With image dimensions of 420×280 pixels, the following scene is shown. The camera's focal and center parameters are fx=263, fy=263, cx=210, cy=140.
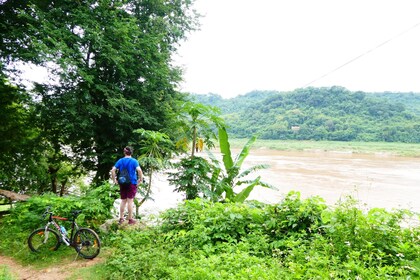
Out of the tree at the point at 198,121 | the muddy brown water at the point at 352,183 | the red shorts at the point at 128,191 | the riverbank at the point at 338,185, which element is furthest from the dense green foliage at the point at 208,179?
the muddy brown water at the point at 352,183

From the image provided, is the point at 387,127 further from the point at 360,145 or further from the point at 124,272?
the point at 124,272

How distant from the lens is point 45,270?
370cm

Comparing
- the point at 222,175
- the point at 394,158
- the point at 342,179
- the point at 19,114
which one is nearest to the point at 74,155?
the point at 19,114

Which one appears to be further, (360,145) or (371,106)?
(371,106)

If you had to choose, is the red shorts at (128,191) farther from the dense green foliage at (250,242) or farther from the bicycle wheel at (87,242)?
the bicycle wheel at (87,242)

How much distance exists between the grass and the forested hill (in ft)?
6.03

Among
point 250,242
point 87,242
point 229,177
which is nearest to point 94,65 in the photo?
point 229,177

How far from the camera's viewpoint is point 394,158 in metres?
30.4

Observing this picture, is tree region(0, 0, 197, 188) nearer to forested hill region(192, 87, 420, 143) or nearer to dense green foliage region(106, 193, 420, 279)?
dense green foliage region(106, 193, 420, 279)

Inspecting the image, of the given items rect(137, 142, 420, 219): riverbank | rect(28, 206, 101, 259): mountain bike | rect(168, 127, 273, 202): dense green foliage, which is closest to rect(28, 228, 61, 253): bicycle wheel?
rect(28, 206, 101, 259): mountain bike

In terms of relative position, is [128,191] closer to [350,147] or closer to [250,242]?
[250,242]

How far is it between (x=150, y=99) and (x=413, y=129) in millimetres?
45652

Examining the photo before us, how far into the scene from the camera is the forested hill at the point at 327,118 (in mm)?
41281

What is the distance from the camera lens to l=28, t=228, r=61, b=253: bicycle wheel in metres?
4.09
